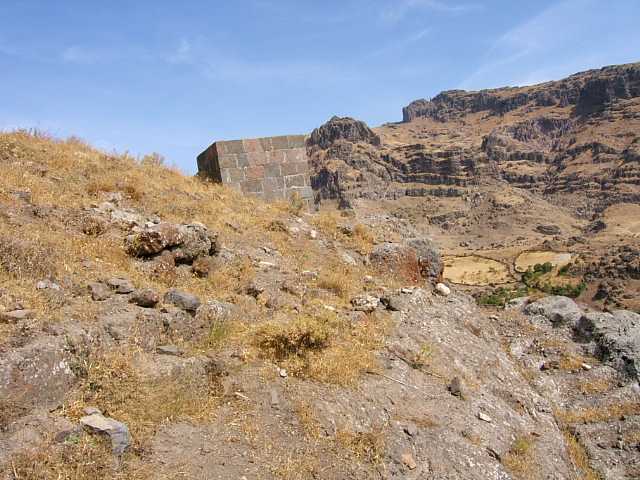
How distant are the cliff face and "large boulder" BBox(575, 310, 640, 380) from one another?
116 m

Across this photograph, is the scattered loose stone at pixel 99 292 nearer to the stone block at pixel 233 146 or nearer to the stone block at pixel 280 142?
the stone block at pixel 233 146

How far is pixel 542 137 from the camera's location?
556 feet

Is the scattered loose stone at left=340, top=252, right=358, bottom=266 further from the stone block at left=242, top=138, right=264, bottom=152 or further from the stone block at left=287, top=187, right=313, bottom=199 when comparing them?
the stone block at left=242, top=138, right=264, bottom=152

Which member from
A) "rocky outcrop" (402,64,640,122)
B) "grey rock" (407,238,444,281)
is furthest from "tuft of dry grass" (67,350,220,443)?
"rocky outcrop" (402,64,640,122)

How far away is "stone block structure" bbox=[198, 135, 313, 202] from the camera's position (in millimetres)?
11859

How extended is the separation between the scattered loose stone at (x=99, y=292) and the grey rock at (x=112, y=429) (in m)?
1.67

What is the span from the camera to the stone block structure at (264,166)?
1186cm

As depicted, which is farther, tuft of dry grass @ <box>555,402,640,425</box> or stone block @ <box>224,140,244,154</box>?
stone block @ <box>224,140,244,154</box>

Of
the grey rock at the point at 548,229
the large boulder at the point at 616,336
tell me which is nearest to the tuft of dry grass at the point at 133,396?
the large boulder at the point at 616,336

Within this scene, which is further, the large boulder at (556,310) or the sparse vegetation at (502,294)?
the sparse vegetation at (502,294)

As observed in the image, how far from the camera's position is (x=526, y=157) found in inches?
5940

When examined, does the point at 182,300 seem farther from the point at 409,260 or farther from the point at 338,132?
the point at 338,132

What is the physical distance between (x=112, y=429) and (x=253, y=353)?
1928 mm

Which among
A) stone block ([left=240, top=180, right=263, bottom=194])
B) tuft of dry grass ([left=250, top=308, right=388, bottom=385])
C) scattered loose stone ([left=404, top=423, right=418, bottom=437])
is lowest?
scattered loose stone ([left=404, top=423, right=418, bottom=437])
